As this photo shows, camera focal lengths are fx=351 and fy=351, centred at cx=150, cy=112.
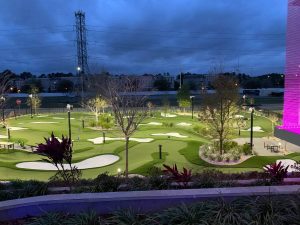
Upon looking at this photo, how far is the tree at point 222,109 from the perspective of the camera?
30.8 m

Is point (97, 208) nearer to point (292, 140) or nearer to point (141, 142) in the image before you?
point (292, 140)

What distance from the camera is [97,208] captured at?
281 inches

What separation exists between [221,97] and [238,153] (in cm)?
524

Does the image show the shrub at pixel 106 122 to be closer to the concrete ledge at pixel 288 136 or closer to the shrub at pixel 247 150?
the shrub at pixel 247 150

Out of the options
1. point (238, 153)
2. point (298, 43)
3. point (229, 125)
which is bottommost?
point (238, 153)

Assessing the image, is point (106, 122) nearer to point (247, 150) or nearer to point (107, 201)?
point (247, 150)

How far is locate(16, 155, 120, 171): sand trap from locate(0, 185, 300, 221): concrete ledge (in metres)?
18.5

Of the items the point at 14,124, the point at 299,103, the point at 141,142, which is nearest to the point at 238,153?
the point at 299,103

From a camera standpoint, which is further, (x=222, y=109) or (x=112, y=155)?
(x=222, y=109)

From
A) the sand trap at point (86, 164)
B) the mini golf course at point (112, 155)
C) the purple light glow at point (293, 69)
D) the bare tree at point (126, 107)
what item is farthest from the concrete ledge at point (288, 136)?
the sand trap at point (86, 164)

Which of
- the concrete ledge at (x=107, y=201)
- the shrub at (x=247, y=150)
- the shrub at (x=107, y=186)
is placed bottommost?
the shrub at (x=247, y=150)

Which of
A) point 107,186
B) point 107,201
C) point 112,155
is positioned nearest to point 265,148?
point 112,155

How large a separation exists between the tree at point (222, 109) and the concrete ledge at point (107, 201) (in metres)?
23.3

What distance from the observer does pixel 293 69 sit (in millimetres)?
29453
